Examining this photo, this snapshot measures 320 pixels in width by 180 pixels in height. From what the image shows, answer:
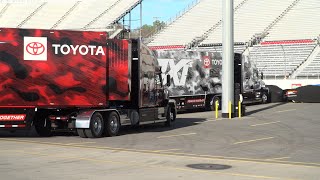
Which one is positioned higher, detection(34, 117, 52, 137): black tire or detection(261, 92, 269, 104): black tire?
detection(261, 92, 269, 104): black tire

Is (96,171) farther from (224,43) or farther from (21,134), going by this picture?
(224,43)

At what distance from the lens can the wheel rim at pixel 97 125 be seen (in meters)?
17.1

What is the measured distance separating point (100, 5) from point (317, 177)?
238 feet

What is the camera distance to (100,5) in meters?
79.8

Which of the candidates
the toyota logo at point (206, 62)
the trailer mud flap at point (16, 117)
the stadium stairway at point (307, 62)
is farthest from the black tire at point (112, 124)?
the stadium stairway at point (307, 62)

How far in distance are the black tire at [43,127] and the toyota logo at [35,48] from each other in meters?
2.42

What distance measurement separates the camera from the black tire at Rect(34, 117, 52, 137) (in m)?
18.0

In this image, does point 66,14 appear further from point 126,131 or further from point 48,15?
point 126,131

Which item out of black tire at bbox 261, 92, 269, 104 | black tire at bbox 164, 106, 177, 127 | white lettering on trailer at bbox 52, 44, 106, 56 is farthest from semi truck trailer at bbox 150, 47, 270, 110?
white lettering on trailer at bbox 52, 44, 106, 56

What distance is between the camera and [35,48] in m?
17.0

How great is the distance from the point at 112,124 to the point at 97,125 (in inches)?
32.1

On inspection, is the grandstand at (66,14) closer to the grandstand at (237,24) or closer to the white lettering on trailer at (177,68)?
the grandstand at (237,24)

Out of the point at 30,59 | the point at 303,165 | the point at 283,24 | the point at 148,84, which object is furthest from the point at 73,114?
the point at 283,24

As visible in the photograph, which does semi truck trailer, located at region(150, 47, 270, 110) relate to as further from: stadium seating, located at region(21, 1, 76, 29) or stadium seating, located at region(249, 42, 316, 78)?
stadium seating, located at region(21, 1, 76, 29)
